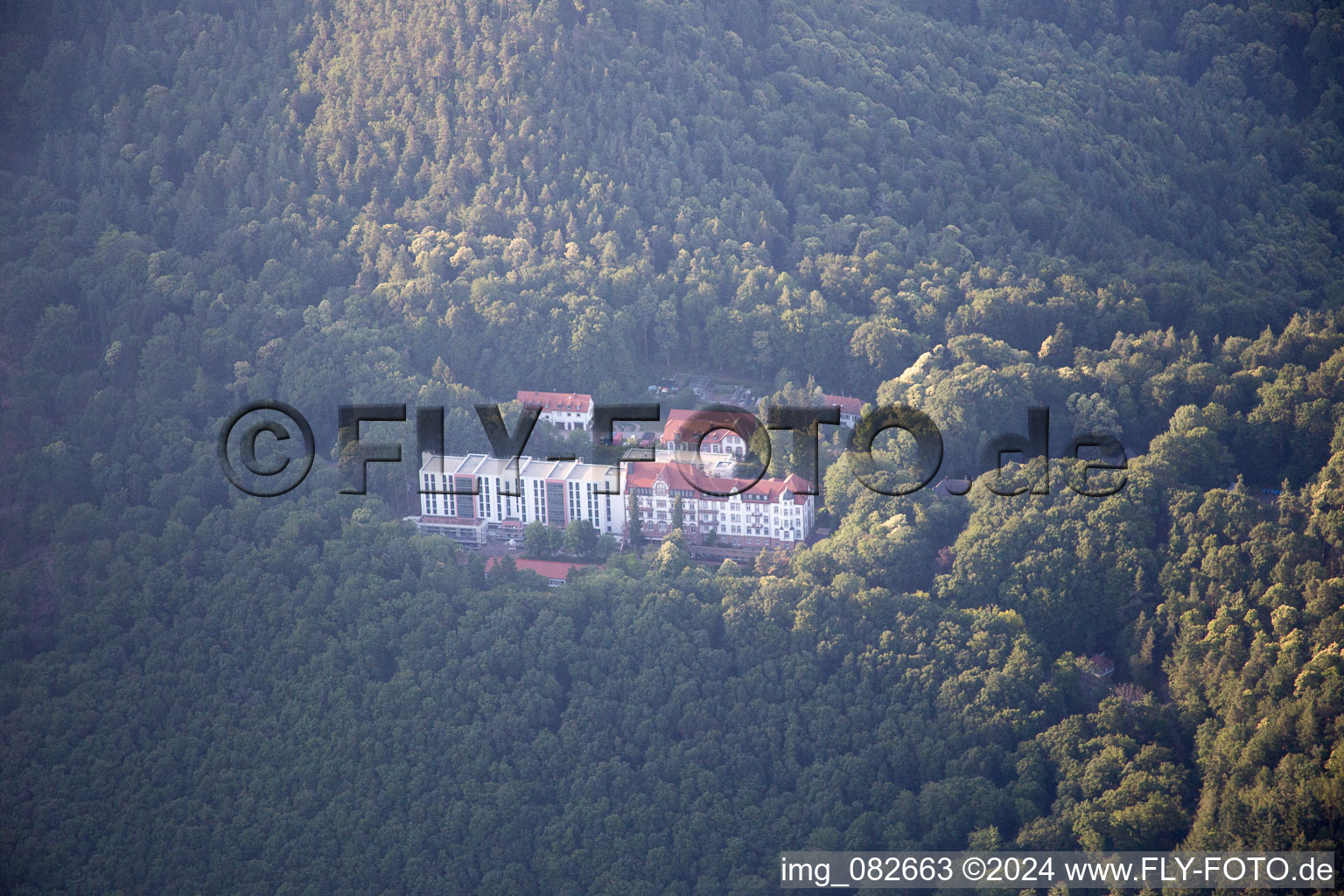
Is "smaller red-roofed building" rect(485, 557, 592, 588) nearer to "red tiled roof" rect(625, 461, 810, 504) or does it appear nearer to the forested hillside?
the forested hillside

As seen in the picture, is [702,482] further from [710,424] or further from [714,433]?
[710,424]

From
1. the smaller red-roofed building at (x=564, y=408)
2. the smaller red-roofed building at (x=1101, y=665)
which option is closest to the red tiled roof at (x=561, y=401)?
the smaller red-roofed building at (x=564, y=408)

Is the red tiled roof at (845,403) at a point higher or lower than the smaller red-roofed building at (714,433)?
higher

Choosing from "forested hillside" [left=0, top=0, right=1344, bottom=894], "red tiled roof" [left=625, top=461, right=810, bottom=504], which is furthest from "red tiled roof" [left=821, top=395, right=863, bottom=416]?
"red tiled roof" [left=625, top=461, right=810, bottom=504]

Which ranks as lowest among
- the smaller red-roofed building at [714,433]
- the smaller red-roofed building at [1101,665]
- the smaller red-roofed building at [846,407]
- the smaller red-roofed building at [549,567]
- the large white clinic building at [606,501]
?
the smaller red-roofed building at [1101,665]

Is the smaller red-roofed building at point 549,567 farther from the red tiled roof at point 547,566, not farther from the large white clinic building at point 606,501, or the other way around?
the large white clinic building at point 606,501

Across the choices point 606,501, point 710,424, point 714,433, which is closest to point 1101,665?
point 714,433

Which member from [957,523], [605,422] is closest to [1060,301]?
[957,523]
